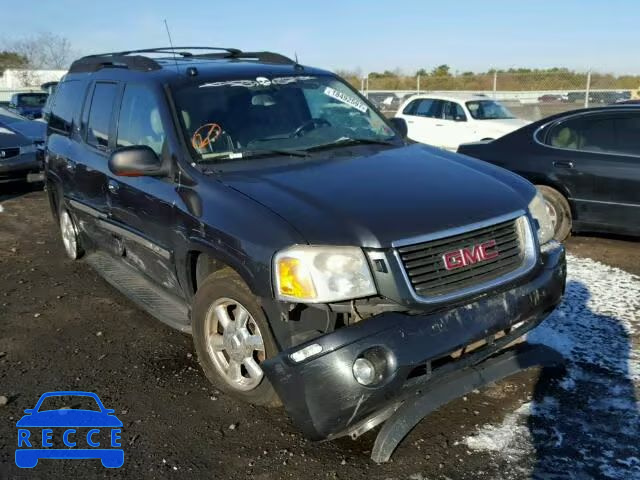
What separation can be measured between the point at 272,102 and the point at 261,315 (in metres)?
1.75

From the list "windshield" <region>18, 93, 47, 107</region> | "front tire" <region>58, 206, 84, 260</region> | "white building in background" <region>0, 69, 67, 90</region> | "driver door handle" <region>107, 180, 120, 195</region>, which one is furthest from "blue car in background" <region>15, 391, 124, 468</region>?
"white building in background" <region>0, 69, 67, 90</region>

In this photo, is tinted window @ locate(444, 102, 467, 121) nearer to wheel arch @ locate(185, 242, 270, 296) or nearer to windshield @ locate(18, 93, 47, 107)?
wheel arch @ locate(185, 242, 270, 296)

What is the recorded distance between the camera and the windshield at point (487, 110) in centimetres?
1332

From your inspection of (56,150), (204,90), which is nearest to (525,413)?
(204,90)

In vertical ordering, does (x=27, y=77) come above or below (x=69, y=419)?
above

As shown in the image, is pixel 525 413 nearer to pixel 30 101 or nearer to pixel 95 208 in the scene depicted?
pixel 95 208

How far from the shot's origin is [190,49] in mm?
5375

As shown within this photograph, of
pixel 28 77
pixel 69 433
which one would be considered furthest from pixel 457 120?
pixel 28 77

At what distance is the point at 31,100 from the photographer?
24250mm

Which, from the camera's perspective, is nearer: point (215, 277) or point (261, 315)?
point (261, 315)

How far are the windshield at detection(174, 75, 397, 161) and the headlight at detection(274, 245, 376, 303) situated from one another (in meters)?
1.20

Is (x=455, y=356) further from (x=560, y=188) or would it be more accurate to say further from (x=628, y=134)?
(x=628, y=134)

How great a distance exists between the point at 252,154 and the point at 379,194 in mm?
993

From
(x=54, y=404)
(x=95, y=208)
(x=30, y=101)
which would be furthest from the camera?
(x=30, y=101)
